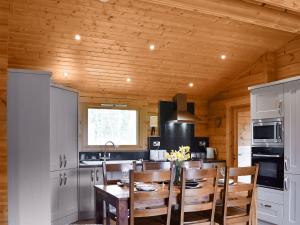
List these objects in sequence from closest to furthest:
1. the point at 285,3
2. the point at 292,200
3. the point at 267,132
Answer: the point at 285,3
the point at 292,200
the point at 267,132

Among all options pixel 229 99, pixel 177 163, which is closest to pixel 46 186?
pixel 177 163

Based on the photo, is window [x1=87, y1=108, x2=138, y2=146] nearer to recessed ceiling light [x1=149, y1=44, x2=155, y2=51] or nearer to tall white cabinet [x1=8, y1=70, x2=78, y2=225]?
recessed ceiling light [x1=149, y1=44, x2=155, y2=51]

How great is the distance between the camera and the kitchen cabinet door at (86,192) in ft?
17.1

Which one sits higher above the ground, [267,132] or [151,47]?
[151,47]

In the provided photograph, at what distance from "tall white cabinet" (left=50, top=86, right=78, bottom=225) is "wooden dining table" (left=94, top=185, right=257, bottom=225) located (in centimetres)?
139

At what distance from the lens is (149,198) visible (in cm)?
292

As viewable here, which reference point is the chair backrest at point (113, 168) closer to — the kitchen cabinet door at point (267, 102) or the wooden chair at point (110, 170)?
the wooden chair at point (110, 170)

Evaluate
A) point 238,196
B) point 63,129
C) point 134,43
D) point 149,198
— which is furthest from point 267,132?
point 63,129

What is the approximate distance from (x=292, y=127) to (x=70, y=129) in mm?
3332

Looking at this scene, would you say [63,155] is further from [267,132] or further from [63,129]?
[267,132]

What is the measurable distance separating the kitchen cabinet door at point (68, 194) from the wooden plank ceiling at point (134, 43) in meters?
1.68

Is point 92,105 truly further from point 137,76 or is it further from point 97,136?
point 137,76

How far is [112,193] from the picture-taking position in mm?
3088

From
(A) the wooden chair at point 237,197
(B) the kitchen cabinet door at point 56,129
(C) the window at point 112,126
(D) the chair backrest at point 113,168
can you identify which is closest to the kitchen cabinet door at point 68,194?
(B) the kitchen cabinet door at point 56,129
